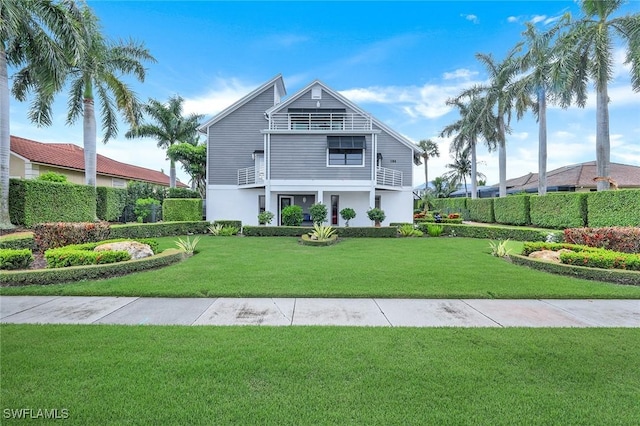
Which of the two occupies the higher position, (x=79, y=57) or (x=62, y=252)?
(x=79, y=57)

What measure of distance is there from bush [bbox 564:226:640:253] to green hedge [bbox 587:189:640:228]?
4660 millimetres

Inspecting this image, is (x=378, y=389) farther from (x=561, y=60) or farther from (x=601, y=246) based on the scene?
(x=561, y=60)

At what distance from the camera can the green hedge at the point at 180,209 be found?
19.1 metres

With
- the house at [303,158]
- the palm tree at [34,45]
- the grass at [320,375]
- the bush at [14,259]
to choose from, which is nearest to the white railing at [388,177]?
the house at [303,158]

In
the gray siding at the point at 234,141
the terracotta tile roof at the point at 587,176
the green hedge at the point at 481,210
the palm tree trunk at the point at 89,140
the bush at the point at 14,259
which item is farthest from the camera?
the terracotta tile roof at the point at 587,176

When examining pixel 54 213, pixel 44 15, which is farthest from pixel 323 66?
pixel 54 213

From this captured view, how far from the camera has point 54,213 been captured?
41.9 feet

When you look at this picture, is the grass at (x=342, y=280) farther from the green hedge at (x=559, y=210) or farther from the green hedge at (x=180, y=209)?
the green hedge at (x=180, y=209)

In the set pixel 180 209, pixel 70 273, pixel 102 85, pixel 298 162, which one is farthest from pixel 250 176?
pixel 70 273

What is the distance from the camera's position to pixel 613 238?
9.51m

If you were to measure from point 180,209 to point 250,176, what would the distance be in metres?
5.27

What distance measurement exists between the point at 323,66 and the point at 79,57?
14463mm

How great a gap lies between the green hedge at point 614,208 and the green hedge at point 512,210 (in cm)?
524

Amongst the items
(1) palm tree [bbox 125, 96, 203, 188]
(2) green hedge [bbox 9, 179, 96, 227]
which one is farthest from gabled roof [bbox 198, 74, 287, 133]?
(2) green hedge [bbox 9, 179, 96, 227]
